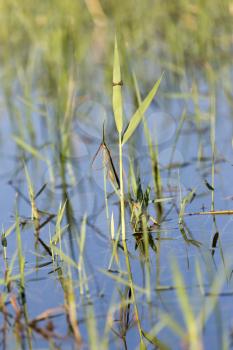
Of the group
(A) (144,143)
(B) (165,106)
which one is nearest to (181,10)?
(B) (165,106)

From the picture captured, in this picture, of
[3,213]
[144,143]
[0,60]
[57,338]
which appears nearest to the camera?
[57,338]

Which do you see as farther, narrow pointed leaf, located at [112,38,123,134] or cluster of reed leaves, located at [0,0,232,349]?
narrow pointed leaf, located at [112,38,123,134]

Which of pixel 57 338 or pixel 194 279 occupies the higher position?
pixel 194 279

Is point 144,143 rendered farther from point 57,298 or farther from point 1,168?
point 57,298

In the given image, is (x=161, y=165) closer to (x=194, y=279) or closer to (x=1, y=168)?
(x=1, y=168)

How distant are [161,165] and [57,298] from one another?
3.29 ft

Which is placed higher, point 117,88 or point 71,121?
point 71,121

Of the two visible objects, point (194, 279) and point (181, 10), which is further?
point (181, 10)

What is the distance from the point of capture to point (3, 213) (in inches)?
84.7

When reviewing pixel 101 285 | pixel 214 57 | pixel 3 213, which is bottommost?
pixel 101 285

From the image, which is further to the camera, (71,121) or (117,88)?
(71,121)

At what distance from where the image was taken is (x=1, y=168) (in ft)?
8.51

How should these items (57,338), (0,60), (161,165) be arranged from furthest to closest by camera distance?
(0,60)
(161,165)
(57,338)

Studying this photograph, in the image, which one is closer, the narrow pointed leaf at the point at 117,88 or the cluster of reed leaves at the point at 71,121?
the cluster of reed leaves at the point at 71,121
